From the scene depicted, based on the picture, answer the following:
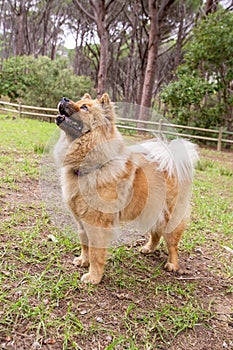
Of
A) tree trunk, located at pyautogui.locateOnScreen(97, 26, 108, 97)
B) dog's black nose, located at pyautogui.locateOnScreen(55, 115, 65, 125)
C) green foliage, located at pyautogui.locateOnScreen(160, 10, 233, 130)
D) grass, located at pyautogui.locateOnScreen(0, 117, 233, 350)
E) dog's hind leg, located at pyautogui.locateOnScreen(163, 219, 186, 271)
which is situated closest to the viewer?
grass, located at pyautogui.locateOnScreen(0, 117, 233, 350)

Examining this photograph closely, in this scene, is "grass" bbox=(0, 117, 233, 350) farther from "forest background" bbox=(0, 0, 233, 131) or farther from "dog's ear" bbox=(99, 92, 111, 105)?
"forest background" bbox=(0, 0, 233, 131)

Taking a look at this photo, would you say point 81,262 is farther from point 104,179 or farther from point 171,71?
point 171,71

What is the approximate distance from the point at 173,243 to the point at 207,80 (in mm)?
12097

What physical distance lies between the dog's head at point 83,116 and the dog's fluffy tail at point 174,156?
49 cm

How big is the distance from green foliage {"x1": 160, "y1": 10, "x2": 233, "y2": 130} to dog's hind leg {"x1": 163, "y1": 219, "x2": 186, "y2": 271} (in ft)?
35.3

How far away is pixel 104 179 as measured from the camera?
2.38 meters

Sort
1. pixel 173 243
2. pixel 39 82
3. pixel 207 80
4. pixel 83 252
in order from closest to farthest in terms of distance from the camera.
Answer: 1. pixel 83 252
2. pixel 173 243
3. pixel 207 80
4. pixel 39 82

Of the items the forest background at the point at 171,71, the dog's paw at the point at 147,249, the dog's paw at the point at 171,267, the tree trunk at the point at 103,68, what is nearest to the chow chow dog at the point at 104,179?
the dog's paw at the point at 171,267

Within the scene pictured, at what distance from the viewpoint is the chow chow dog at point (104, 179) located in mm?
2373

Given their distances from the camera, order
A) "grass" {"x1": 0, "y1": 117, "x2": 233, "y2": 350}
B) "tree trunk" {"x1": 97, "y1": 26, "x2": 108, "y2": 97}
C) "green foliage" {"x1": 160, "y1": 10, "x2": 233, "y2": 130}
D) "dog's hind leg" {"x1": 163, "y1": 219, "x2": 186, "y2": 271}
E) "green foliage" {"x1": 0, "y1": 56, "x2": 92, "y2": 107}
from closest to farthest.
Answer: "grass" {"x1": 0, "y1": 117, "x2": 233, "y2": 350}, "dog's hind leg" {"x1": 163, "y1": 219, "x2": 186, "y2": 271}, "green foliage" {"x1": 160, "y1": 10, "x2": 233, "y2": 130}, "tree trunk" {"x1": 97, "y1": 26, "x2": 108, "y2": 97}, "green foliage" {"x1": 0, "y1": 56, "x2": 92, "y2": 107}

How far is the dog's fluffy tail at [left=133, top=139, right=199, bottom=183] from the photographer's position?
8.75 ft

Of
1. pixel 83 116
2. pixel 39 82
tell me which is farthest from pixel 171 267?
pixel 39 82

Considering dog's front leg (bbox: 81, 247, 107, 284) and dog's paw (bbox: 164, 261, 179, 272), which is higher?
dog's front leg (bbox: 81, 247, 107, 284)

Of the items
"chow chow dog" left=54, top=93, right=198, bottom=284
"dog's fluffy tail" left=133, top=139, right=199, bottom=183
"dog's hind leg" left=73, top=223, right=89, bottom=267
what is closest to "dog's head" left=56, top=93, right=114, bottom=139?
"chow chow dog" left=54, top=93, right=198, bottom=284
